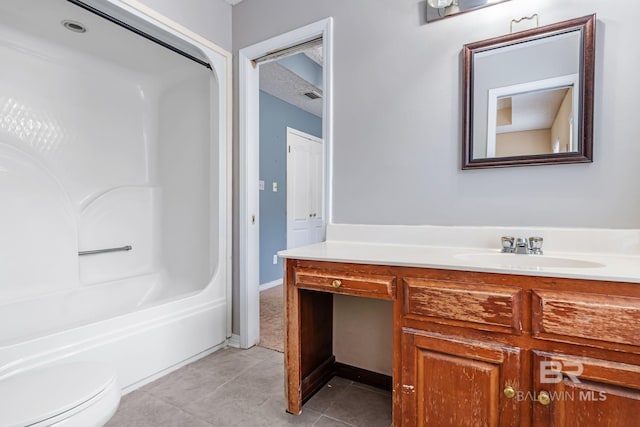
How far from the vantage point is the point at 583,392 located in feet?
3.05

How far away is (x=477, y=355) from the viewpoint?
1076mm

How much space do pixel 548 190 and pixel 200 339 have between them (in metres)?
2.19

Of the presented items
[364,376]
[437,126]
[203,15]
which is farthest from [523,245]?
[203,15]

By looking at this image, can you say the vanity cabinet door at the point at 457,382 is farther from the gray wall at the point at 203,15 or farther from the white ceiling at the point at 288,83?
the white ceiling at the point at 288,83

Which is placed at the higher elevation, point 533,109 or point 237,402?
point 533,109

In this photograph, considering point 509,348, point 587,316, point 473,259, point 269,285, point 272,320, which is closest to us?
point 587,316

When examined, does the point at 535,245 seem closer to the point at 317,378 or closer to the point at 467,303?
the point at 467,303

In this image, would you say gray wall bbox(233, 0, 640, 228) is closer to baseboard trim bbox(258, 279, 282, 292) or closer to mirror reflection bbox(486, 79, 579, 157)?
mirror reflection bbox(486, 79, 579, 157)

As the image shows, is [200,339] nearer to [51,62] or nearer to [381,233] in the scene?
[381,233]

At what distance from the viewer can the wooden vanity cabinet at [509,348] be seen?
0.90 meters

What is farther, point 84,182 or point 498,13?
point 84,182

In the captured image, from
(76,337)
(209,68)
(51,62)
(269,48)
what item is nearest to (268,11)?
(269,48)

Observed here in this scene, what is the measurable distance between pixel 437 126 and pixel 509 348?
109cm

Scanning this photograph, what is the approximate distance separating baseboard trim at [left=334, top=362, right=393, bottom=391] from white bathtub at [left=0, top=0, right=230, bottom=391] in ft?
3.05
